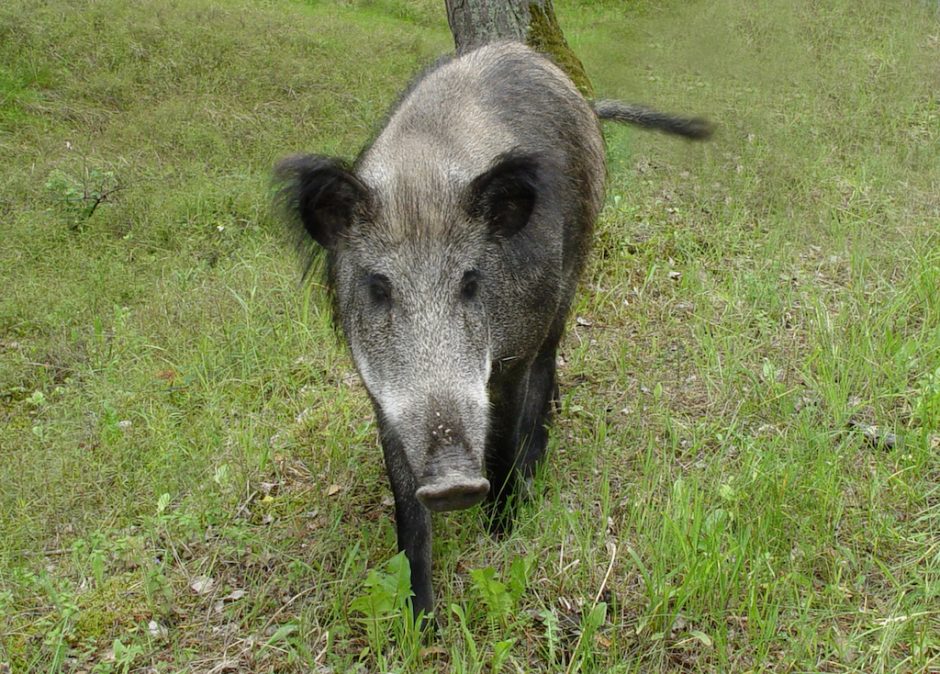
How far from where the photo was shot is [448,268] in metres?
3.44

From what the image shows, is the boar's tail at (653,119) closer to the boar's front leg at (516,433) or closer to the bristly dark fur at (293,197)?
the boar's front leg at (516,433)

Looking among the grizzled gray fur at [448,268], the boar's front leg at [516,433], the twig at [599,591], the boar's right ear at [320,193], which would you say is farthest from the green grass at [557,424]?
the boar's right ear at [320,193]

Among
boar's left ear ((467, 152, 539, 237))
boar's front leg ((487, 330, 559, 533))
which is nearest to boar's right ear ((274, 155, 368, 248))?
boar's left ear ((467, 152, 539, 237))

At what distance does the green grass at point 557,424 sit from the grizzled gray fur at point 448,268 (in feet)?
1.65

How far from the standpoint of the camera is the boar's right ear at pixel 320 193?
3.49 meters

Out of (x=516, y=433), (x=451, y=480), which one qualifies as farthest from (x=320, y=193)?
(x=516, y=433)

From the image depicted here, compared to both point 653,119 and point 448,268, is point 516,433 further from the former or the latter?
point 653,119

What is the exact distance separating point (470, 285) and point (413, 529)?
99cm

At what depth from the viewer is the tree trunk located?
6.83 meters

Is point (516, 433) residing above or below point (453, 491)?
below

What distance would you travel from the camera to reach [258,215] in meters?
7.61

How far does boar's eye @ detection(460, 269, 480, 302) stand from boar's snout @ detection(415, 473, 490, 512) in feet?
2.61

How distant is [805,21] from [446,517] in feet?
30.1

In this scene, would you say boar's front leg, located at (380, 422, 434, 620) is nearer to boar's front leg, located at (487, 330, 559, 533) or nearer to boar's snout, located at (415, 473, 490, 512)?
boar's front leg, located at (487, 330, 559, 533)
